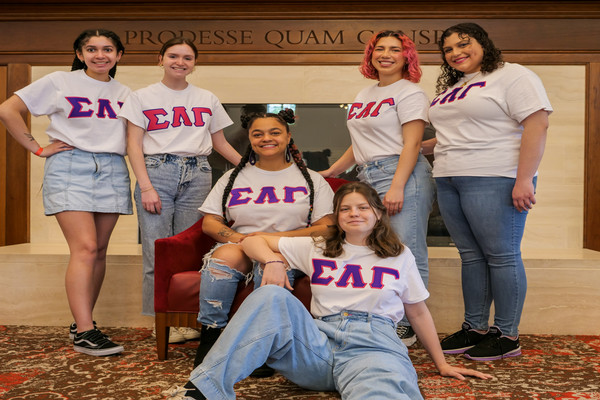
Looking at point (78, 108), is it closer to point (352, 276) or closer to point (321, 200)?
point (321, 200)

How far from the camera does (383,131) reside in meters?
2.38

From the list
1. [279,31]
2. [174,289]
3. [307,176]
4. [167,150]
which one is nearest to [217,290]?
[174,289]

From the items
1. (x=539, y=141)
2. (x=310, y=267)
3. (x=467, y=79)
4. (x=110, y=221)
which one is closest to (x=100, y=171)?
(x=110, y=221)

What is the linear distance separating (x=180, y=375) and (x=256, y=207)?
0.70 m

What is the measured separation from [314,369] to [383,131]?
3.56 ft

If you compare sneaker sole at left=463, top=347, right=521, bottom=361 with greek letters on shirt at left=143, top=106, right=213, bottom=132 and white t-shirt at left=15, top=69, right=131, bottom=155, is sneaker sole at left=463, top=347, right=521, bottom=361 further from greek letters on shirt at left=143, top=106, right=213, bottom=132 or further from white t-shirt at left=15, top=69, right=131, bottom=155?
white t-shirt at left=15, top=69, right=131, bottom=155

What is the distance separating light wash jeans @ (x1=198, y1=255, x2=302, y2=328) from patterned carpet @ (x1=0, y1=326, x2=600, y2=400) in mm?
235

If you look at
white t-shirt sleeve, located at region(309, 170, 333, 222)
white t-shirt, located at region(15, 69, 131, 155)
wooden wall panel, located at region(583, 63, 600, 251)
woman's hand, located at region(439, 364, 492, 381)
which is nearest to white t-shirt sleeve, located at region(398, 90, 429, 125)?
white t-shirt sleeve, located at region(309, 170, 333, 222)

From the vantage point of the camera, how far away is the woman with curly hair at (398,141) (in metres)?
2.34

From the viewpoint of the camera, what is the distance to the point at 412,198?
237 centimetres

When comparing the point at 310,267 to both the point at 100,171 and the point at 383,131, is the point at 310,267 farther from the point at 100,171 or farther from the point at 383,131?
the point at 100,171

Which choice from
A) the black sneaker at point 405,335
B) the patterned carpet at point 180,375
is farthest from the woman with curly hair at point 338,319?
the black sneaker at point 405,335

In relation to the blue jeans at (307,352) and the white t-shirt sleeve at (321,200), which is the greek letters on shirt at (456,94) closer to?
the white t-shirt sleeve at (321,200)

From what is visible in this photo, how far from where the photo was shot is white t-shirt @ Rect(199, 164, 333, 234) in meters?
2.27
